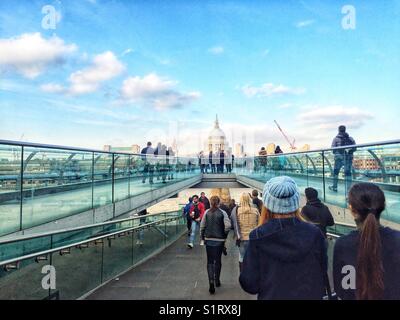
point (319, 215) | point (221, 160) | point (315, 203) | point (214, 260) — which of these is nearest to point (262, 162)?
point (221, 160)

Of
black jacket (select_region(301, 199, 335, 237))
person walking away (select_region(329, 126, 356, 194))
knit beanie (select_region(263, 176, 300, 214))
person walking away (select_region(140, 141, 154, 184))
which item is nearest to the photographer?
knit beanie (select_region(263, 176, 300, 214))

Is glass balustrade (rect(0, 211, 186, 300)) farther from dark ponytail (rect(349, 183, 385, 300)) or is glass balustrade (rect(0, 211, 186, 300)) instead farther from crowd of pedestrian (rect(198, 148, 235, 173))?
crowd of pedestrian (rect(198, 148, 235, 173))

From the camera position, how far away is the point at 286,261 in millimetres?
1829

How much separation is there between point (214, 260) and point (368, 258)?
11.2ft

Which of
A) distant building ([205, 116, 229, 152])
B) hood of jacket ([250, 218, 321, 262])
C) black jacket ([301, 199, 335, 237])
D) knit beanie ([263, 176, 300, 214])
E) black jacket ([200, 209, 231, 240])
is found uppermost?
distant building ([205, 116, 229, 152])

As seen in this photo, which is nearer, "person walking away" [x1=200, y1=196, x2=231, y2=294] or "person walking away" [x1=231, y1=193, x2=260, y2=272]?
"person walking away" [x1=200, y1=196, x2=231, y2=294]

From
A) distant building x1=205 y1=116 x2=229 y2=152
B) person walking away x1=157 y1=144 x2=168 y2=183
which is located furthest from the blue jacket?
distant building x1=205 y1=116 x2=229 y2=152

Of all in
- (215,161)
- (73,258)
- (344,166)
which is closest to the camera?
(73,258)

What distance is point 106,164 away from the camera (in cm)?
736

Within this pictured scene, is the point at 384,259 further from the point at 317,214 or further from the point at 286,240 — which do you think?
the point at 317,214

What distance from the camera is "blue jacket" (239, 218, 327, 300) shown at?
183cm

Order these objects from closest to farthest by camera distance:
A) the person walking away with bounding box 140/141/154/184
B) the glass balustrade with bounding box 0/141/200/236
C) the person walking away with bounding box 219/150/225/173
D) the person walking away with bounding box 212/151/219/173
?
the glass balustrade with bounding box 0/141/200/236, the person walking away with bounding box 140/141/154/184, the person walking away with bounding box 219/150/225/173, the person walking away with bounding box 212/151/219/173

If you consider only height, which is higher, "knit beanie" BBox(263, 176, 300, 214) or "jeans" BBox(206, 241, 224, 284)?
"knit beanie" BBox(263, 176, 300, 214)

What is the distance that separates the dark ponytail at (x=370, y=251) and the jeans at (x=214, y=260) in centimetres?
314
